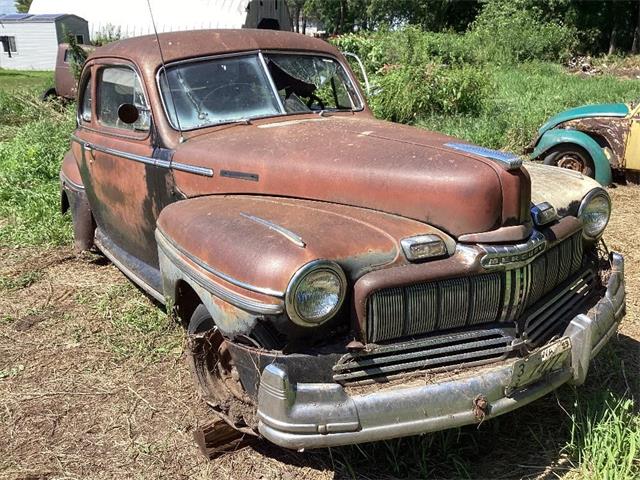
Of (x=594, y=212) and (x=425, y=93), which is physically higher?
(x=594, y=212)

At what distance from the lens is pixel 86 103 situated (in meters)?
4.99

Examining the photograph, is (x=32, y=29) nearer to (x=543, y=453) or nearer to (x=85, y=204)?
(x=85, y=204)

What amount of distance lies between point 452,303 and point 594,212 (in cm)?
124

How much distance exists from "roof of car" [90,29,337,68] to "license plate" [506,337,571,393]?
2527 mm

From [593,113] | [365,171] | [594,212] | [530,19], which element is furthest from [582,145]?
[530,19]

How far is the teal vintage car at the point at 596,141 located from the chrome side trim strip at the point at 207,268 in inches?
225

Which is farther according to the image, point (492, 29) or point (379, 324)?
point (492, 29)

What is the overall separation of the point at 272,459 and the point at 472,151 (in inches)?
66.8

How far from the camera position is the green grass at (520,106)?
874 centimetres

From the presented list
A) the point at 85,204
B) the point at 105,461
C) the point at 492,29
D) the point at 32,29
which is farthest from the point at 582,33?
the point at 105,461

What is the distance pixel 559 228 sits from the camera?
295 cm

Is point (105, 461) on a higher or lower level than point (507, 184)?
lower

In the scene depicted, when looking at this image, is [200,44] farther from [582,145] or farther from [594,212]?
[582,145]

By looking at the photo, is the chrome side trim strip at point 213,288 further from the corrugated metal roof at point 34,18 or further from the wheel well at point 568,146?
the corrugated metal roof at point 34,18
